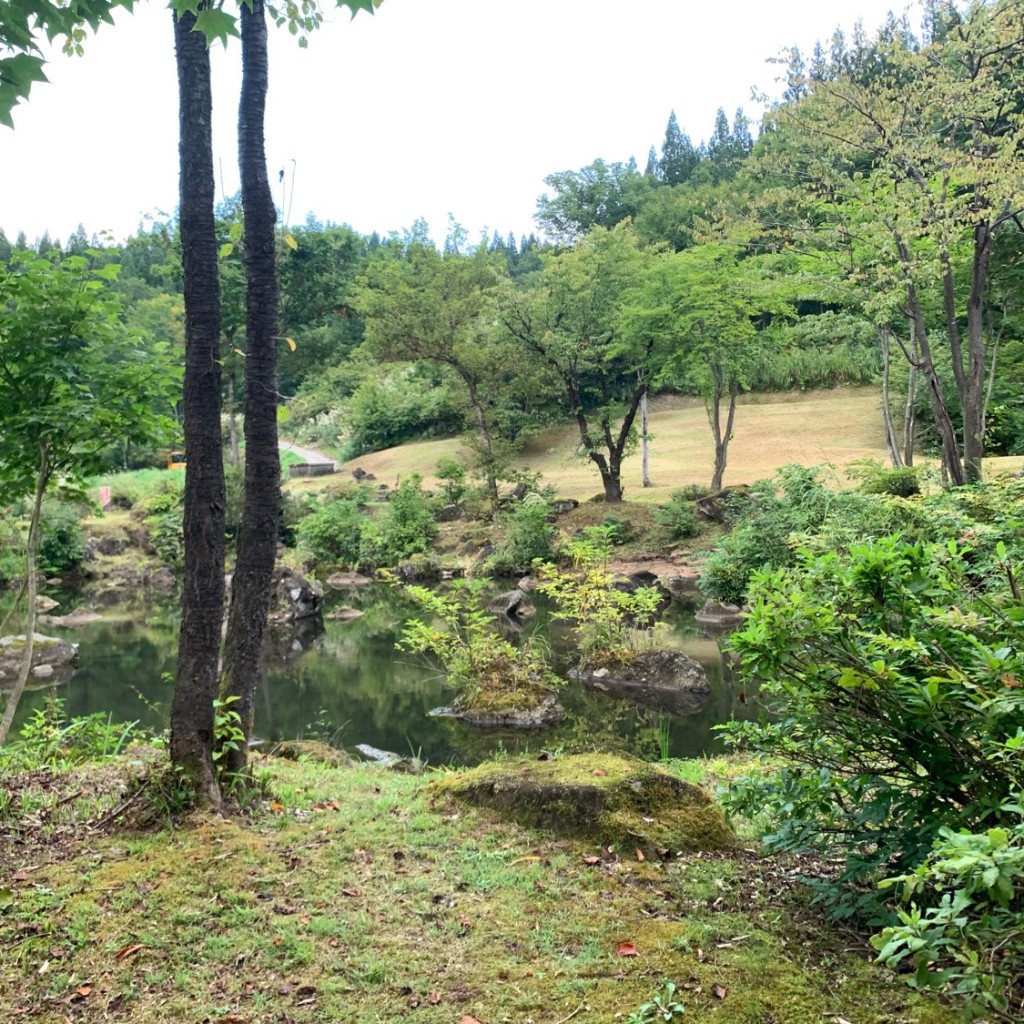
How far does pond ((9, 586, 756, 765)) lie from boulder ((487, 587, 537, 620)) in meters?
0.32

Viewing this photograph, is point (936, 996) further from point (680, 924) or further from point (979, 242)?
point (979, 242)

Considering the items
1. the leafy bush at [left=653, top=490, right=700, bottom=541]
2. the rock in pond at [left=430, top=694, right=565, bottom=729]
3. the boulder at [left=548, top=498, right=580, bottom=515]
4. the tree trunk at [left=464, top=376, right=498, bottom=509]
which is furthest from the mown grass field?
the rock in pond at [left=430, top=694, right=565, bottom=729]

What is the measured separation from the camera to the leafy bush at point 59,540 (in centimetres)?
1717

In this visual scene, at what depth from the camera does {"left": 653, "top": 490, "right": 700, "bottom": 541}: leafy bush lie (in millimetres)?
17484

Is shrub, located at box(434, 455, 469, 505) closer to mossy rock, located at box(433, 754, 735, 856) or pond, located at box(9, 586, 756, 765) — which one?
pond, located at box(9, 586, 756, 765)

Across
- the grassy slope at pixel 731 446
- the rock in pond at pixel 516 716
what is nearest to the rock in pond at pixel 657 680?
the rock in pond at pixel 516 716

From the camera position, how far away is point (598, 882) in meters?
3.01

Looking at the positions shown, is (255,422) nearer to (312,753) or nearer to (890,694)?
(890,694)

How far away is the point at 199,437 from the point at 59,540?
16.7 meters

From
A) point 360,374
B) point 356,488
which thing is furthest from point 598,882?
point 360,374

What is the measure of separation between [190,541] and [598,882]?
2.26m

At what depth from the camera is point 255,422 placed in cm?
387

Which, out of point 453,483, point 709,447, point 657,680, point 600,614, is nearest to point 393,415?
point 453,483

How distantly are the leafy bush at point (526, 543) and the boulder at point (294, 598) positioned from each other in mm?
4149
